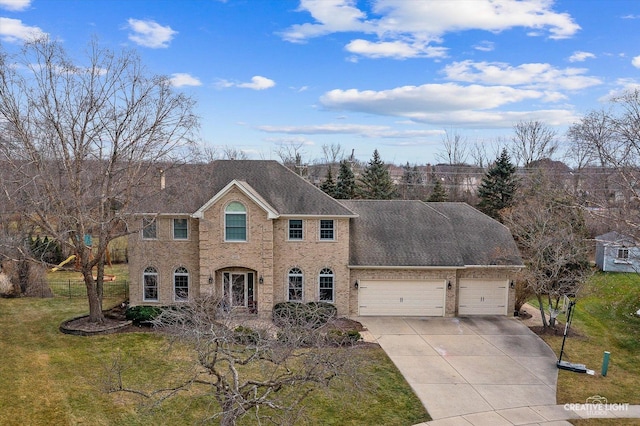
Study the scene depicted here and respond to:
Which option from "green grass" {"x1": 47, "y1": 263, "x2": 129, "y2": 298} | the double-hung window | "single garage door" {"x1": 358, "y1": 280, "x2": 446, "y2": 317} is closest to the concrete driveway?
"single garage door" {"x1": 358, "y1": 280, "x2": 446, "y2": 317}

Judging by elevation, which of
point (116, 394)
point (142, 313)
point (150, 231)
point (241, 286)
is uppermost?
point (150, 231)

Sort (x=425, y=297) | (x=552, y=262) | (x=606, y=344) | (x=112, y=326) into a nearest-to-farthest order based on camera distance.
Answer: (x=606, y=344) < (x=112, y=326) < (x=552, y=262) < (x=425, y=297)

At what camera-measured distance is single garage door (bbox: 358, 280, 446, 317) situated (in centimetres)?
2420

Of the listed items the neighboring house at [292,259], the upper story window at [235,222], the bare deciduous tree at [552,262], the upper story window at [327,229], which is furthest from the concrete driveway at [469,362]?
the upper story window at [235,222]

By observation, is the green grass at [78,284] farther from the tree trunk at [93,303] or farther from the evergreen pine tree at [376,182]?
the evergreen pine tree at [376,182]

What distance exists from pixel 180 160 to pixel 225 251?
15.8ft

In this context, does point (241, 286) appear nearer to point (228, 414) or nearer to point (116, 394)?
point (116, 394)

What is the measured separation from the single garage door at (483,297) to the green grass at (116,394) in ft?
23.9

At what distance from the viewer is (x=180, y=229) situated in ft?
78.1

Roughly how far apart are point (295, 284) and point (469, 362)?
367 inches

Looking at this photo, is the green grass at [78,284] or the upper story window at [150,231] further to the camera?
the green grass at [78,284]

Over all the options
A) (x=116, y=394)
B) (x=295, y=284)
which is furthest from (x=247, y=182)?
(x=116, y=394)

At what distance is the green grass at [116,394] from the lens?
13.7 meters

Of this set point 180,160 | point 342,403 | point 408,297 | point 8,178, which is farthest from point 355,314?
point 8,178
